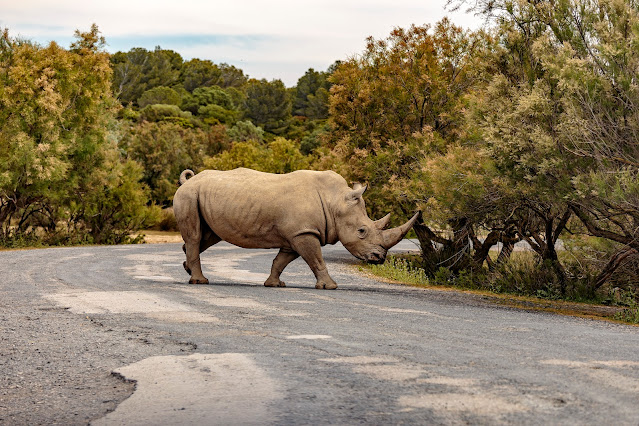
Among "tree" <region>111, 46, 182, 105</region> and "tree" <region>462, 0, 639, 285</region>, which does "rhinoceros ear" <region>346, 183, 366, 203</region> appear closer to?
"tree" <region>462, 0, 639, 285</region>

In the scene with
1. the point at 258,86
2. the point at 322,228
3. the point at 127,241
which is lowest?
the point at 127,241

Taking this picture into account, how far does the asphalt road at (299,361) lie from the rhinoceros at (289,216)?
133 centimetres

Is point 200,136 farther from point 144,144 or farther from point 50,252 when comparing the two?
point 50,252

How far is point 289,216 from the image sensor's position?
1417cm

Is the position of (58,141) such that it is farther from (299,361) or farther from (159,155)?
(299,361)

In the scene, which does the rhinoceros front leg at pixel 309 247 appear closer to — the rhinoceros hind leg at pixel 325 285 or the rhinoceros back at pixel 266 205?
the rhinoceros back at pixel 266 205

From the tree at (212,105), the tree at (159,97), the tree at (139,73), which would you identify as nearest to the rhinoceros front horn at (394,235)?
the tree at (212,105)

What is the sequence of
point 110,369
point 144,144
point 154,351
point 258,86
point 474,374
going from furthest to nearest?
point 258,86
point 144,144
point 154,351
point 110,369
point 474,374

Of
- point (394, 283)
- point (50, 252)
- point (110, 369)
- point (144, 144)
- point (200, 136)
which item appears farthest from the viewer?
Answer: point (200, 136)

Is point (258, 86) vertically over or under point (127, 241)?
over

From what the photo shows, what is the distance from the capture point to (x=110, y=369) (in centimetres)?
725

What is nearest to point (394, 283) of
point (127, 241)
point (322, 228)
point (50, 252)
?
point (322, 228)

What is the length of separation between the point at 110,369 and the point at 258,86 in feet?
264

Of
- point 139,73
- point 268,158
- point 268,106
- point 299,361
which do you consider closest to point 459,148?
point 299,361
